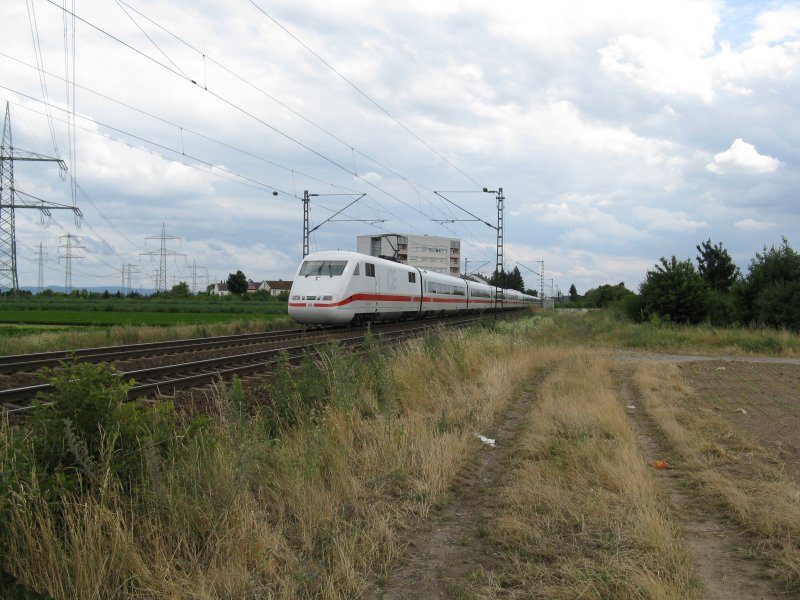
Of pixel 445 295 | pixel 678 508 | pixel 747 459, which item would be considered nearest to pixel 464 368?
pixel 747 459

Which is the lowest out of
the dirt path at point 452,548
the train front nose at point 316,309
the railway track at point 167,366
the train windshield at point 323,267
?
the dirt path at point 452,548

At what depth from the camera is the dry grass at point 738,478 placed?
14.2 feet


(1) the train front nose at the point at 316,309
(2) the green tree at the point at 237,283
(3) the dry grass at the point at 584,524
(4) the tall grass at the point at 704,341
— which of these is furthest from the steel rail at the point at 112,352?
(2) the green tree at the point at 237,283

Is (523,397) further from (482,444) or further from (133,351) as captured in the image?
(133,351)

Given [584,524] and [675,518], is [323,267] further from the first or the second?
[584,524]

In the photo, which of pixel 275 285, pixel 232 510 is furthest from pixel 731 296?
pixel 275 285

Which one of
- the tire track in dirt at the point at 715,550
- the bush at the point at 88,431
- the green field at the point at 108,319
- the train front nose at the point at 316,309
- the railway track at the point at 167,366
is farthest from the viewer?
the green field at the point at 108,319

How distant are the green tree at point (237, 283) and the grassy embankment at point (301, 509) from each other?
11995cm

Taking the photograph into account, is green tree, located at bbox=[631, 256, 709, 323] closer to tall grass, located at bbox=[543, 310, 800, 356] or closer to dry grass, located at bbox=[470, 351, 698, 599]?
tall grass, located at bbox=[543, 310, 800, 356]

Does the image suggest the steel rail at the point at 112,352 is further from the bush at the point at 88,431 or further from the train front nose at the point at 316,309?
the bush at the point at 88,431

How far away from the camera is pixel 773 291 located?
3064 centimetres

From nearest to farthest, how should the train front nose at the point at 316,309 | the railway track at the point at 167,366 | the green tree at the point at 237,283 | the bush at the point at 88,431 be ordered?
the bush at the point at 88,431 < the railway track at the point at 167,366 < the train front nose at the point at 316,309 < the green tree at the point at 237,283

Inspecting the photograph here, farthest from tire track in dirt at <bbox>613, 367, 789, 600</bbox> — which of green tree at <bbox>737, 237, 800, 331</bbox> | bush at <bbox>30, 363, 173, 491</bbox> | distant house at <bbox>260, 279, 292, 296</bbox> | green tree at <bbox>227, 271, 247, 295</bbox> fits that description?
distant house at <bbox>260, 279, 292, 296</bbox>

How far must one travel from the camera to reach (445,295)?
129 feet
